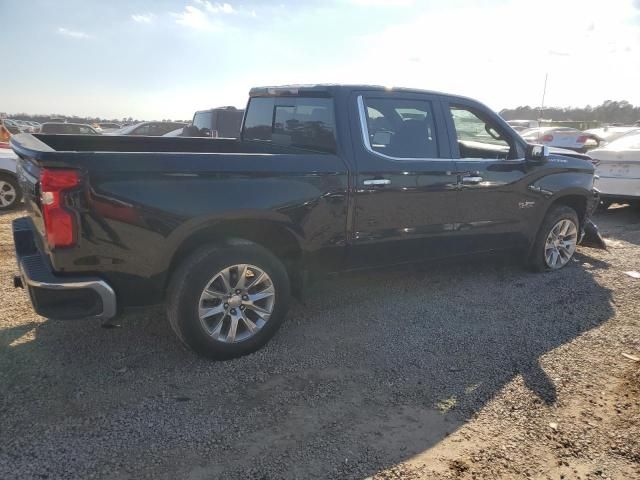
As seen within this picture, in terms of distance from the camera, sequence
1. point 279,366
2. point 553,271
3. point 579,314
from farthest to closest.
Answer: point 553,271
point 579,314
point 279,366

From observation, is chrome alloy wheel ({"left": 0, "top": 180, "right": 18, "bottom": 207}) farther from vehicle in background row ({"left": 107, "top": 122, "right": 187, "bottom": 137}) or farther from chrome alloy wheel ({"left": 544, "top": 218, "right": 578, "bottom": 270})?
chrome alloy wheel ({"left": 544, "top": 218, "right": 578, "bottom": 270})

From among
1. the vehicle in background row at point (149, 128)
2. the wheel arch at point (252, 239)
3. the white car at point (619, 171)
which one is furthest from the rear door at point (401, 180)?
the vehicle in background row at point (149, 128)

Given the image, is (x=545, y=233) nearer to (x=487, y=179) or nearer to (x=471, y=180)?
(x=487, y=179)

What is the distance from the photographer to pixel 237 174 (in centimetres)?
314

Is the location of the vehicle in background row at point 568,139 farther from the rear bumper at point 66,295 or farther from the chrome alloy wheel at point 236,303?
the rear bumper at point 66,295

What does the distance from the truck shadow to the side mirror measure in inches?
54.6

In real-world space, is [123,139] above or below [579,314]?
above

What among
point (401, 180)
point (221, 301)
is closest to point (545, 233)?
point (401, 180)

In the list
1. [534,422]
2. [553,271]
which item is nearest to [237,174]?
[534,422]

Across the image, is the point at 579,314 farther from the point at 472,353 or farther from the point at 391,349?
the point at 391,349

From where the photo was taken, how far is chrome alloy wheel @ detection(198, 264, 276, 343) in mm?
3250

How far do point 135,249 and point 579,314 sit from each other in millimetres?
3783

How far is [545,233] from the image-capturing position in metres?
5.25

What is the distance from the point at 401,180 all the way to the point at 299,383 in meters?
1.79
